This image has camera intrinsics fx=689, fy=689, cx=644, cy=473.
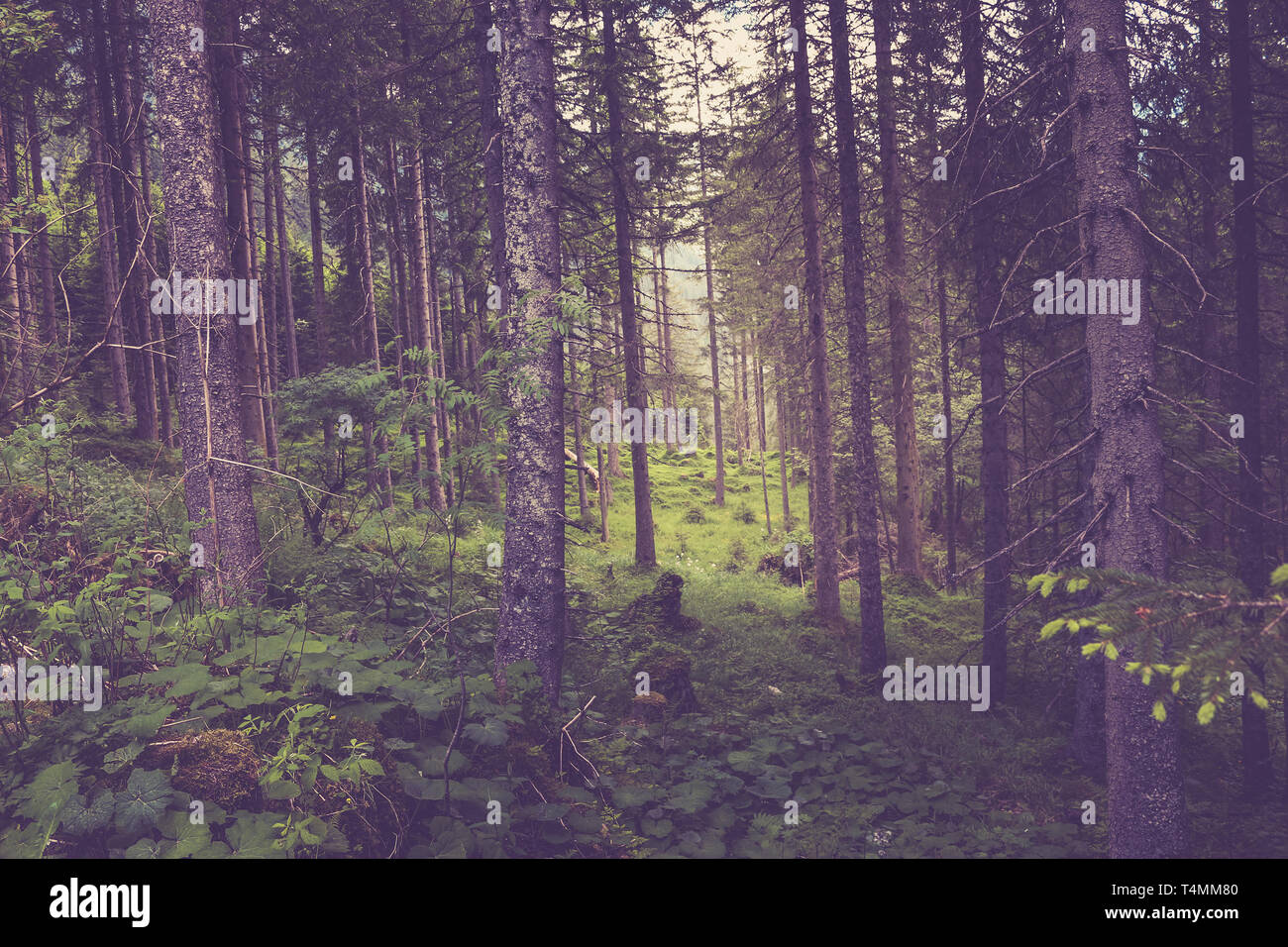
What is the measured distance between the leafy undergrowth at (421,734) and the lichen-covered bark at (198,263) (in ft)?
1.26

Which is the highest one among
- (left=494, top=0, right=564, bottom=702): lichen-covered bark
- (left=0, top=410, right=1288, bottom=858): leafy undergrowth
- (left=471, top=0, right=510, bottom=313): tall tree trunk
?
(left=471, top=0, right=510, bottom=313): tall tree trunk

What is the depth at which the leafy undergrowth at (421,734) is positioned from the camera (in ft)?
14.5

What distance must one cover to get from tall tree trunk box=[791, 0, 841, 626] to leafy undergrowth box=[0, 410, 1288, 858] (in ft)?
10.5

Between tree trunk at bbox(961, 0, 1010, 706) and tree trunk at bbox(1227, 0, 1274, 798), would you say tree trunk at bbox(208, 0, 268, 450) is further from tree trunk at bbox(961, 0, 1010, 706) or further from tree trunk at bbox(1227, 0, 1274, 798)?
tree trunk at bbox(1227, 0, 1274, 798)

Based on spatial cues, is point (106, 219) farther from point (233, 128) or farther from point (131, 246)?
point (233, 128)

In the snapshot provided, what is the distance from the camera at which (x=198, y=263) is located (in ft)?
22.7

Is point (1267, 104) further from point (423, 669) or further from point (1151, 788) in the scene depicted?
point (423, 669)

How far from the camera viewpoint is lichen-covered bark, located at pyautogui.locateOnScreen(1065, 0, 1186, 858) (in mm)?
5695

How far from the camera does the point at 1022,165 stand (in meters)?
10.2

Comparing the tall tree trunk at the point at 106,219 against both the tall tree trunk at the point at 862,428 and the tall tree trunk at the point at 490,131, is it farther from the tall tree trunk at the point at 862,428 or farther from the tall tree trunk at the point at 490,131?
the tall tree trunk at the point at 862,428

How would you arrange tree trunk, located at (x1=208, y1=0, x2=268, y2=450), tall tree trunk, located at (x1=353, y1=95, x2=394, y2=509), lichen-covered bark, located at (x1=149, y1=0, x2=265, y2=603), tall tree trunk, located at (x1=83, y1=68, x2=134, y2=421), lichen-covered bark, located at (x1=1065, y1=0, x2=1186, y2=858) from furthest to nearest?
tall tree trunk, located at (x1=83, y1=68, x2=134, y2=421) < tall tree trunk, located at (x1=353, y1=95, x2=394, y2=509) < tree trunk, located at (x1=208, y1=0, x2=268, y2=450) < lichen-covered bark, located at (x1=149, y1=0, x2=265, y2=603) < lichen-covered bark, located at (x1=1065, y1=0, x2=1186, y2=858)

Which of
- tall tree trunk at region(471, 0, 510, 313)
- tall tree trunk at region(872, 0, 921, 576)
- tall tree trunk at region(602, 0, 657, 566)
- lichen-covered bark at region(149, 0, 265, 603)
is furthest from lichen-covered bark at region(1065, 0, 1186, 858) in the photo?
tall tree trunk at region(602, 0, 657, 566)
